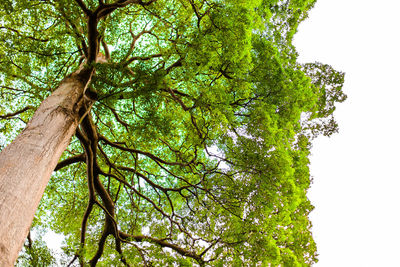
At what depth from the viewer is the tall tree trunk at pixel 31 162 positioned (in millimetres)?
2512

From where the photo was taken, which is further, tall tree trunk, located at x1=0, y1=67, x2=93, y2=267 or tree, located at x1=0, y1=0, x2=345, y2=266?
tree, located at x1=0, y1=0, x2=345, y2=266

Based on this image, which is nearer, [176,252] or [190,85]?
[176,252]

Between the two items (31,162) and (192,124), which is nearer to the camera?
(31,162)

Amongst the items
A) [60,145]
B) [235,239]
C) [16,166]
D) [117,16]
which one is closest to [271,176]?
[235,239]

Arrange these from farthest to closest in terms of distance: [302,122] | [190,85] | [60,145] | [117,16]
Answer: [302,122], [190,85], [117,16], [60,145]

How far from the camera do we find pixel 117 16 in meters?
6.68

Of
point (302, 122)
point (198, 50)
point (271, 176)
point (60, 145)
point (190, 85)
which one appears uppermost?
point (302, 122)

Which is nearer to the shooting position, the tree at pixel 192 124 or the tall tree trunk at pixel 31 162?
the tall tree trunk at pixel 31 162

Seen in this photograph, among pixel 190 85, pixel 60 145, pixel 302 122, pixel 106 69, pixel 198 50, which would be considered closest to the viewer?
pixel 60 145

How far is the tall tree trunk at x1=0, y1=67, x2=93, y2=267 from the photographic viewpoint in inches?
98.9

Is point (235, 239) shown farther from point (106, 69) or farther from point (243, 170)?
point (106, 69)

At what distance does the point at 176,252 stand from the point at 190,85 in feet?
13.6

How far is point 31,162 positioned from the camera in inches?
128

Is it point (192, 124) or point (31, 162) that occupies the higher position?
point (192, 124)
